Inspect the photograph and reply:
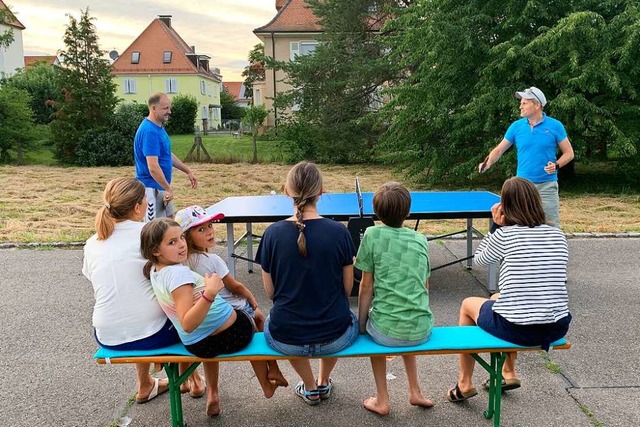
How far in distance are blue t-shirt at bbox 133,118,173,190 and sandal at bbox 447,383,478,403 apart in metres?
3.45

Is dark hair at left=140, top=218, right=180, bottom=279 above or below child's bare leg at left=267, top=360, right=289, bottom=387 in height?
above

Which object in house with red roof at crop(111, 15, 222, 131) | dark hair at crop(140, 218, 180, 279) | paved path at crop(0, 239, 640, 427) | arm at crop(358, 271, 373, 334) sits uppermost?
house with red roof at crop(111, 15, 222, 131)

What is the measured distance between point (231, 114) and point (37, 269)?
236 ft

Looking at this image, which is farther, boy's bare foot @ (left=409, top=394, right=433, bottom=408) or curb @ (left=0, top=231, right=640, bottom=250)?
curb @ (left=0, top=231, right=640, bottom=250)

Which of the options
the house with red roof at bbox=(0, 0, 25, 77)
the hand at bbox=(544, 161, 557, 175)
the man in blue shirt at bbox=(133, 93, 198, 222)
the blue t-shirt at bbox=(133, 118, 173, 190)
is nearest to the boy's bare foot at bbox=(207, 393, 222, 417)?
the man in blue shirt at bbox=(133, 93, 198, 222)

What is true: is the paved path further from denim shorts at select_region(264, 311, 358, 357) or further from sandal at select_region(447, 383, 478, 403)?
denim shorts at select_region(264, 311, 358, 357)

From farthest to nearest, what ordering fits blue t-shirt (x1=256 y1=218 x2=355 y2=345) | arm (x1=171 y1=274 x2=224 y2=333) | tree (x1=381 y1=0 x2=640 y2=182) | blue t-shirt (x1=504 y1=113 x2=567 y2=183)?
tree (x1=381 y1=0 x2=640 y2=182)
blue t-shirt (x1=504 y1=113 x2=567 y2=183)
blue t-shirt (x1=256 y1=218 x2=355 y2=345)
arm (x1=171 y1=274 x2=224 y2=333)

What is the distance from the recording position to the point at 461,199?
6.15 metres

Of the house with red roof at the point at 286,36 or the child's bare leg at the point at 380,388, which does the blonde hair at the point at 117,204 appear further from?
the house with red roof at the point at 286,36

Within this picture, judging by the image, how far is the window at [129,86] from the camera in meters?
53.3

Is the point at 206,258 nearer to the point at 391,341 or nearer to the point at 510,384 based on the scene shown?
the point at 391,341

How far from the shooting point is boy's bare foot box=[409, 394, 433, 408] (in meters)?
3.28

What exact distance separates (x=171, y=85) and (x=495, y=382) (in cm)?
5431

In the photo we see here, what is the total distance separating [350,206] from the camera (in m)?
5.55
